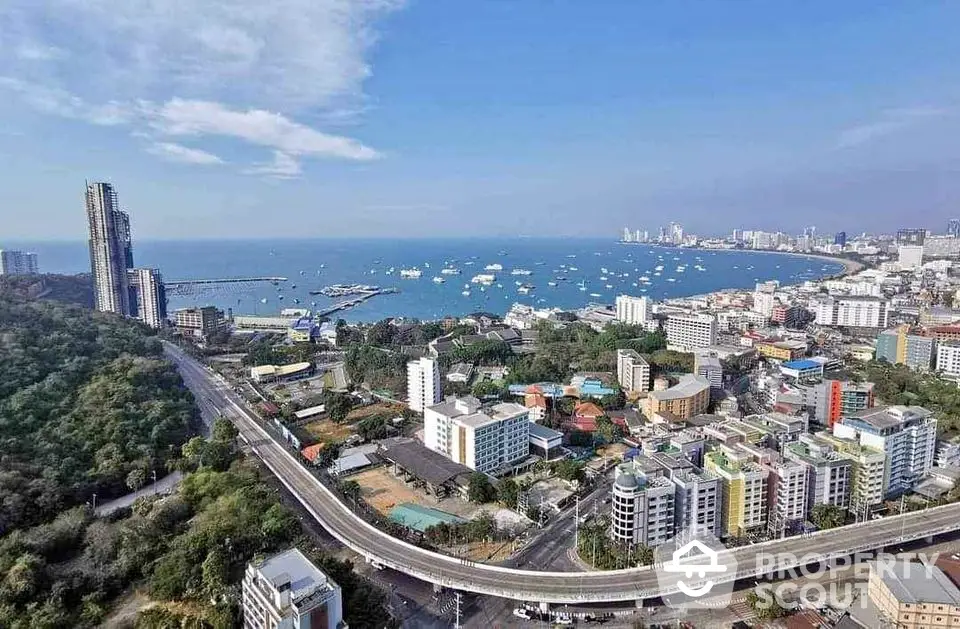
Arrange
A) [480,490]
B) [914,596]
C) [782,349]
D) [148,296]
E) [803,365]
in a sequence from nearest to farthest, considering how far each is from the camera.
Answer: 1. [914,596]
2. [480,490]
3. [803,365]
4. [782,349]
5. [148,296]

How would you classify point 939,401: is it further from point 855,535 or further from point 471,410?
point 471,410

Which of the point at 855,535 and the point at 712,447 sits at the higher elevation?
the point at 712,447

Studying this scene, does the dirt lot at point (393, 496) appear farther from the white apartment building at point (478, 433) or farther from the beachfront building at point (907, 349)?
the beachfront building at point (907, 349)

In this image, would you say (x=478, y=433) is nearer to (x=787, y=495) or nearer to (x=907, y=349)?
(x=787, y=495)

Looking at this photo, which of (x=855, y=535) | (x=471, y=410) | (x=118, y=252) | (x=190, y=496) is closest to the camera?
(x=855, y=535)

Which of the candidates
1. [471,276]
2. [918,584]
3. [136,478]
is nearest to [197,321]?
[136,478]

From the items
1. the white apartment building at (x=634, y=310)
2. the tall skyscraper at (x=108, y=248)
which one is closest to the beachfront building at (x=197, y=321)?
the tall skyscraper at (x=108, y=248)

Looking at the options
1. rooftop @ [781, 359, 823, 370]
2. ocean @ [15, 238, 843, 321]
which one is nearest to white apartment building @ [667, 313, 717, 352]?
rooftop @ [781, 359, 823, 370]

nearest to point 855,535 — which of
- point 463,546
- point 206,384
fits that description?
point 463,546
